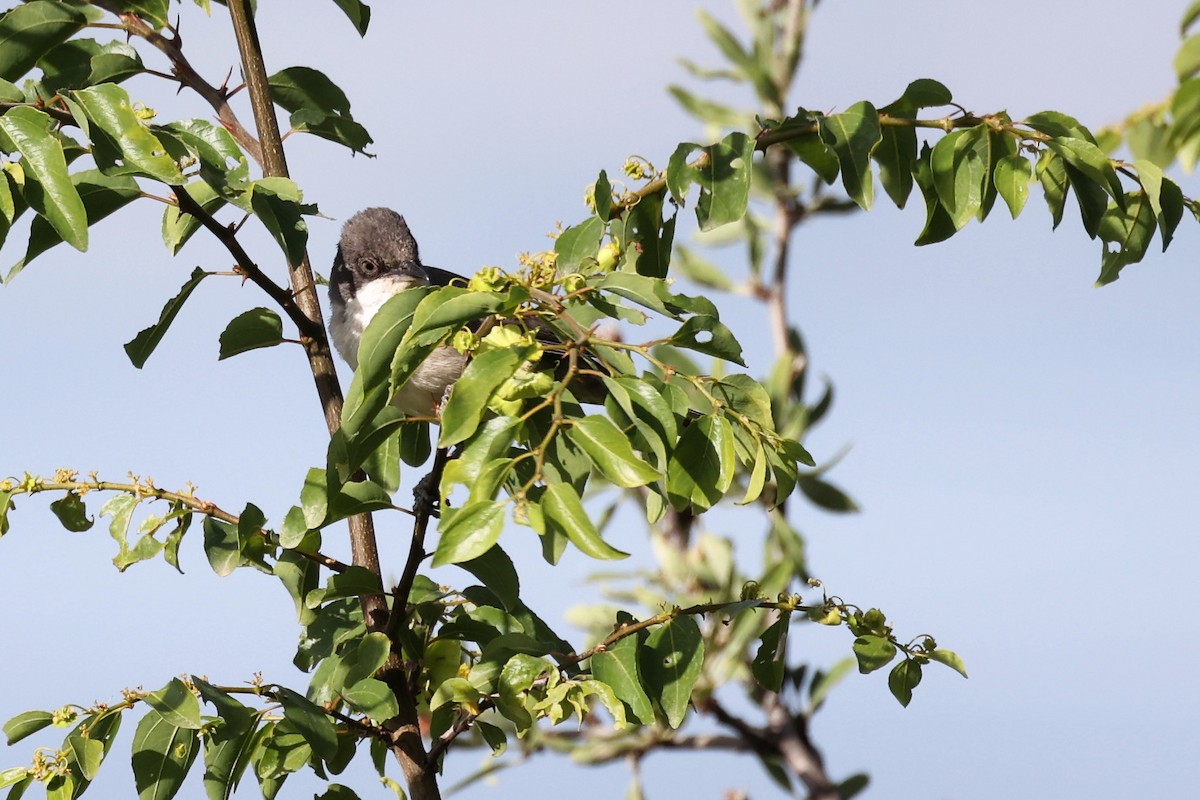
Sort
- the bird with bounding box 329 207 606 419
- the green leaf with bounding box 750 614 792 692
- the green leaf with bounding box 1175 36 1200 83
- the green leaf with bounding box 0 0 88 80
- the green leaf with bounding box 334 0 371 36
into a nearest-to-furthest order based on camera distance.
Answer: the green leaf with bounding box 750 614 792 692 < the green leaf with bounding box 0 0 88 80 < the green leaf with bounding box 334 0 371 36 < the bird with bounding box 329 207 606 419 < the green leaf with bounding box 1175 36 1200 83

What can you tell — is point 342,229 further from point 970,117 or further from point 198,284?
point 970,117

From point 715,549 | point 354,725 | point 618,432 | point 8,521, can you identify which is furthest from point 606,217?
point 715,549

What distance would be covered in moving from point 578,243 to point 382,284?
198 cm

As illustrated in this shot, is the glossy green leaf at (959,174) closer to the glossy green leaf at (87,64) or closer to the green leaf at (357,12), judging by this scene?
the green leaf at (357,12)

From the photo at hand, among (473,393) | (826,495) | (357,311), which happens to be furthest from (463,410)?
(826,495)

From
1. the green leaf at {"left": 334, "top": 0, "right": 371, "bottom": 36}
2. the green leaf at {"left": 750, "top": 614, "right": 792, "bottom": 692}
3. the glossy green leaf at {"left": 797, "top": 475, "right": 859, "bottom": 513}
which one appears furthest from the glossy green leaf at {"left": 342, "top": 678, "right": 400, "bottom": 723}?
the glossy green leaf at {"left": 797, "top": 475, "right": 859, "bottom": 513}

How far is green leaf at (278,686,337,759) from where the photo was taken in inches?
73.2

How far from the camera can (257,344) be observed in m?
2.29

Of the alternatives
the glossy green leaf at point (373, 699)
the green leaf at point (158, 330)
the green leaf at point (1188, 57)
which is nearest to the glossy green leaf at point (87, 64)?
the green leaf at point (158, 330)

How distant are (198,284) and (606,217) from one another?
0.80 metres

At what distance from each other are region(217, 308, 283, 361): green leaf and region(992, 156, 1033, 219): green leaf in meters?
1.27

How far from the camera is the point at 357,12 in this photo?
99.2 inches

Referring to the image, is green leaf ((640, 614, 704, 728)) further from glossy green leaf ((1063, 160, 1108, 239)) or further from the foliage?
glossy green leaf ((1063, 160, 1108, 239))

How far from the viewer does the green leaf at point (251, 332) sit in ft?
7.35
